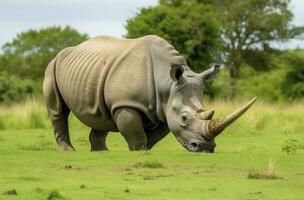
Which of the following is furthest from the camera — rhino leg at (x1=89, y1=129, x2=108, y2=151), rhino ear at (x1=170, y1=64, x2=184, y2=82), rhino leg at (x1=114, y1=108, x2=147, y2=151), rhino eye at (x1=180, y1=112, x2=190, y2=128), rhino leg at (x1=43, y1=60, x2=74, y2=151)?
rhino leg at (x1=89, y1=129, x2=108, y2=151)

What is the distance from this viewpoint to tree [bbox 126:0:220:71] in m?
42.0

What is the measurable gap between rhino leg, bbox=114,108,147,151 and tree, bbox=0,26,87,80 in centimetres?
5092

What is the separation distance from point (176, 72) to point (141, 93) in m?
0.65

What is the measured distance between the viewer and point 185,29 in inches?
1768

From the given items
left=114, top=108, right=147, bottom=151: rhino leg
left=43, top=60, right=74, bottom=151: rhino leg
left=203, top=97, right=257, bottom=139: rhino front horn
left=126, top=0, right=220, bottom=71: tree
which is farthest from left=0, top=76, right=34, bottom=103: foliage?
left=203, top=97, right=257, bottom=139: rhino front horn

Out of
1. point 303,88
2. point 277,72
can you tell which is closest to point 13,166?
point 303,88

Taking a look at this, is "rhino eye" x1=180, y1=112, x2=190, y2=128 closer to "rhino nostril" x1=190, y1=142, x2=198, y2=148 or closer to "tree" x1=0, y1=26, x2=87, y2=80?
"rhino nostril" x1=190, y1=142, x2=198, y2=148

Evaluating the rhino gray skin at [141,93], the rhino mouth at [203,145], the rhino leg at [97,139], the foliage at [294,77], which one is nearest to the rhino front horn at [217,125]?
the rhino gray skin at [141,93]

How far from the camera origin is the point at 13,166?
484 inches

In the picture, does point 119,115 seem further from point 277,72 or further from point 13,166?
point 277,72

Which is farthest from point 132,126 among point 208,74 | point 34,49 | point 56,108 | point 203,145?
point 34,49

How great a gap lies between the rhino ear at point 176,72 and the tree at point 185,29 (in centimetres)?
2507

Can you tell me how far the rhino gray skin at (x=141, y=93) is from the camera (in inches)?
587

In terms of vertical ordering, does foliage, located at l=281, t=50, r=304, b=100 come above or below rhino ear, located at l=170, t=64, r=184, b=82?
below
